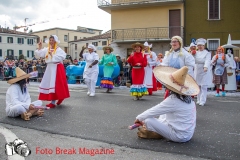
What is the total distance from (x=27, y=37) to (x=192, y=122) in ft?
241

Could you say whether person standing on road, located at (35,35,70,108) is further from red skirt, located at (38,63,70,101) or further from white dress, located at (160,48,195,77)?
white dress, located at (160,48,195,77)

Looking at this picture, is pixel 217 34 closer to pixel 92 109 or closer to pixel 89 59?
pixel 89 59

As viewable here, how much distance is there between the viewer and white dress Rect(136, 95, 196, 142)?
5348 millimetres

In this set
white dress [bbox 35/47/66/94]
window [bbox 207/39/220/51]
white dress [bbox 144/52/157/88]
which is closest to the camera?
white dress [bbox 35/47/66/94]

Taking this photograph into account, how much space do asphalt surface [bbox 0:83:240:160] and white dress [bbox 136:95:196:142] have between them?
0.55ft

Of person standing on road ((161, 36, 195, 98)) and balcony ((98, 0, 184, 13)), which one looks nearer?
person standing on road ((161, 36, 195, 98))

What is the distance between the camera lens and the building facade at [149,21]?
29219mm

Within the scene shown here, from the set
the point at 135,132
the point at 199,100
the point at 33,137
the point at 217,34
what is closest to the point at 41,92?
the point at 33,137

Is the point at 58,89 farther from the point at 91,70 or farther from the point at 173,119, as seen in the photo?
the point at 173,119

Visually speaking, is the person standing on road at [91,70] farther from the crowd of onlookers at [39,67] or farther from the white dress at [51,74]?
the crowd of onlookers at [39,67]

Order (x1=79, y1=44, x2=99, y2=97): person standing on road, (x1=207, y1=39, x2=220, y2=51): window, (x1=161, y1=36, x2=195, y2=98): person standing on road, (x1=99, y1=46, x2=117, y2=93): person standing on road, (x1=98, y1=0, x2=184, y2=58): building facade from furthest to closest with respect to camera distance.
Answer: (x1=98, y1=0, x2=184, y2=58): building facade
(x1=207, y1=39, x2=220, y2=51): window
(x1=99, y1=46, x2=117, y2=93): person standing on road
(x1=79, y1=44, x2=99, y2=97): person standing on road
(x1=161, y1=36, x2=195, y2=98): person standing on road

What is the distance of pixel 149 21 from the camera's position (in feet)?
97.8

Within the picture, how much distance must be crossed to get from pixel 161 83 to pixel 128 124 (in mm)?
1737

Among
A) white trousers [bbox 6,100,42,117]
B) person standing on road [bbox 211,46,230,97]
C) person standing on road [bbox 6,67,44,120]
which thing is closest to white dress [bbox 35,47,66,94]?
person standing on road [bbox 6,67,44,120]
